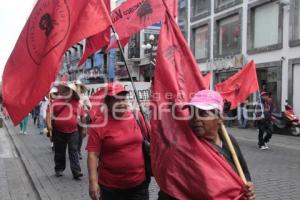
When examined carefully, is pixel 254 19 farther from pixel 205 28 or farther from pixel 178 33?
pixel 178 33

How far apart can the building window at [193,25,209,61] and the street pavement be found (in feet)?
44.0

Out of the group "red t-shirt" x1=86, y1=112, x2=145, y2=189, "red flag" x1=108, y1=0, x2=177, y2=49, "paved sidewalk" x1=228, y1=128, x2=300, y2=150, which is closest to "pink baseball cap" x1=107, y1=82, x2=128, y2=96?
"red t-shirt" x1=86, y1=112, x2=145, y2=189

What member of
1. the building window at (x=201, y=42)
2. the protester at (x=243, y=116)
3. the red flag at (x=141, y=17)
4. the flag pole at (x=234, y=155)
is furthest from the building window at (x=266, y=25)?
the flag pole at (x=234, y=155)

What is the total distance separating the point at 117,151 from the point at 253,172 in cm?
555

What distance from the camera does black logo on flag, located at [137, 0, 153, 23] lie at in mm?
6195

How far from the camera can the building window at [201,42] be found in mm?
28297

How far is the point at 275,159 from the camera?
11.5 metres

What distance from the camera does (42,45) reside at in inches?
178

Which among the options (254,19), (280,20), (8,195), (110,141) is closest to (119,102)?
(110,141)

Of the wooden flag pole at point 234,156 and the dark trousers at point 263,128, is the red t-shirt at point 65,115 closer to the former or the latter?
the wooden flag pole at point 234,156

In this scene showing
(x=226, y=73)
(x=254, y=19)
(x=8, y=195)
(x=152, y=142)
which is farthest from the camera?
(x=226, y=73)

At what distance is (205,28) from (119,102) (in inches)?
974

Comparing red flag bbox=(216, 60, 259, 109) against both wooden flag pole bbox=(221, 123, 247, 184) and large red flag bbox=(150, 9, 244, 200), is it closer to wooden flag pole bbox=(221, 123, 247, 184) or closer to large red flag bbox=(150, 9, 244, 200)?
large red flag bbox=(150, 9, 244, 200)

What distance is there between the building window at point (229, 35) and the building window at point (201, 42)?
1.39 m
